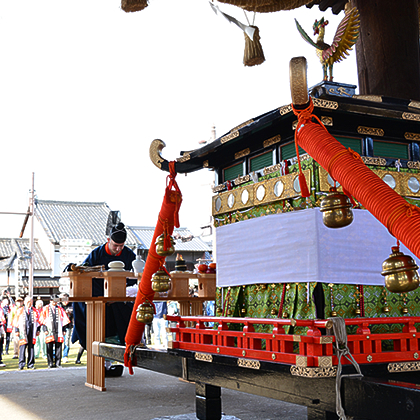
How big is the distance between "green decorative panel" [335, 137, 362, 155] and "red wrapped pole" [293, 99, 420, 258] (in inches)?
35.7

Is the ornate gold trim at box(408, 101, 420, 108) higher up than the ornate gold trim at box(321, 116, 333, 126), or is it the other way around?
the ornate gold trim at box(408, 101, 420, 108)

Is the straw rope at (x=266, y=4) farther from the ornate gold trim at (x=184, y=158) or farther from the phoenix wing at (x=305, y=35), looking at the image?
the ornate gold trim at (x=184, y=158)

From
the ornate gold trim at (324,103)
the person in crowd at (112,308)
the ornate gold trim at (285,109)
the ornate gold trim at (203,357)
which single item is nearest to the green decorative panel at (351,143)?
the ornate gold trim at (324,103)

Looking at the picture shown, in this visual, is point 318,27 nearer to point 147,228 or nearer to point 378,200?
point 378,200

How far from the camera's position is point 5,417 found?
5.04 m

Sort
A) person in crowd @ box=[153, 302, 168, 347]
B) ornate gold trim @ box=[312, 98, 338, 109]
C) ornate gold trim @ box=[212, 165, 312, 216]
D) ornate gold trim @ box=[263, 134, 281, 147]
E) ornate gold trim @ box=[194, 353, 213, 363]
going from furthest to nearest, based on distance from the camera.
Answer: person in crowd @ box=[153, 302, 168, 347] → ornate gold trim @ box=[263, 134, 281, 147] → ornate gold trim @ box=[212, 165, 312, 216] → ornate gold trim @ box=[194, 353, 213, 363] → ornate gold trim @ box=[312, 98, 338, 109]

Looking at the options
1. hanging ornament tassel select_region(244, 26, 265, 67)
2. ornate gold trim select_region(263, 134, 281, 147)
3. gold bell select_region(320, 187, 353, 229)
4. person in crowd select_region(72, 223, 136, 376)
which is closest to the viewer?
gold bell select_region(320, 187, 353, 229)

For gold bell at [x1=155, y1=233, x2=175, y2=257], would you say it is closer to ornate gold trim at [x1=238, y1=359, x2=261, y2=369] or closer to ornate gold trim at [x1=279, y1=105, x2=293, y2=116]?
ornate gold trim at [x1=238, y1=359, x2=261, y2=369]

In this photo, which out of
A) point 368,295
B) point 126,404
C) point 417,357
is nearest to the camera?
point 417,357

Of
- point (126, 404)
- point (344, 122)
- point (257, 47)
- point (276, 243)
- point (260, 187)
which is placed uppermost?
point (257, 47)

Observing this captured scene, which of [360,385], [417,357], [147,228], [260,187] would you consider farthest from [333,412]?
[147,228]

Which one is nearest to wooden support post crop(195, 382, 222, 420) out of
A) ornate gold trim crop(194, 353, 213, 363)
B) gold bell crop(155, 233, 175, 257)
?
ornate gold trim crop(194, 353, 213, 363)

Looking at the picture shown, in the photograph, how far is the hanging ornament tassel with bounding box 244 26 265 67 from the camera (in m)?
5.70

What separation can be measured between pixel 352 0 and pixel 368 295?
337cm
